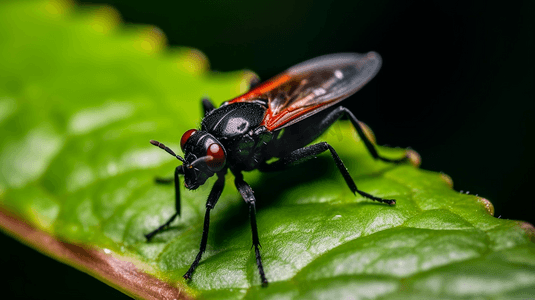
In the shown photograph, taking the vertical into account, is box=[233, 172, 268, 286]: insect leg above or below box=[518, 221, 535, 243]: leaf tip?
below

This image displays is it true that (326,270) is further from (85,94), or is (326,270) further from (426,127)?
(426,127)

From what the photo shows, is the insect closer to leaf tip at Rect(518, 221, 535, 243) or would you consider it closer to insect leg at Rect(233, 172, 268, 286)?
insect leg at Rect(233, 172, 268, 286)

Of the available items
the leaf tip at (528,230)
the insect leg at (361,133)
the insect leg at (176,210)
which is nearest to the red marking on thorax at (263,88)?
the insect leg at (361,133)

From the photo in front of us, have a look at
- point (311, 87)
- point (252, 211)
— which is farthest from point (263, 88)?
point (252, 211)

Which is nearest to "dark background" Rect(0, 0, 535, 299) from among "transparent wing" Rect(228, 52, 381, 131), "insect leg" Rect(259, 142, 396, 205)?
"transparent wing" Rect(228, 52, 381, 131)

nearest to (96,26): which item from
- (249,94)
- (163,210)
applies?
(249,94)

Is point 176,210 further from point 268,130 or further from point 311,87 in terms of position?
point 311,87
